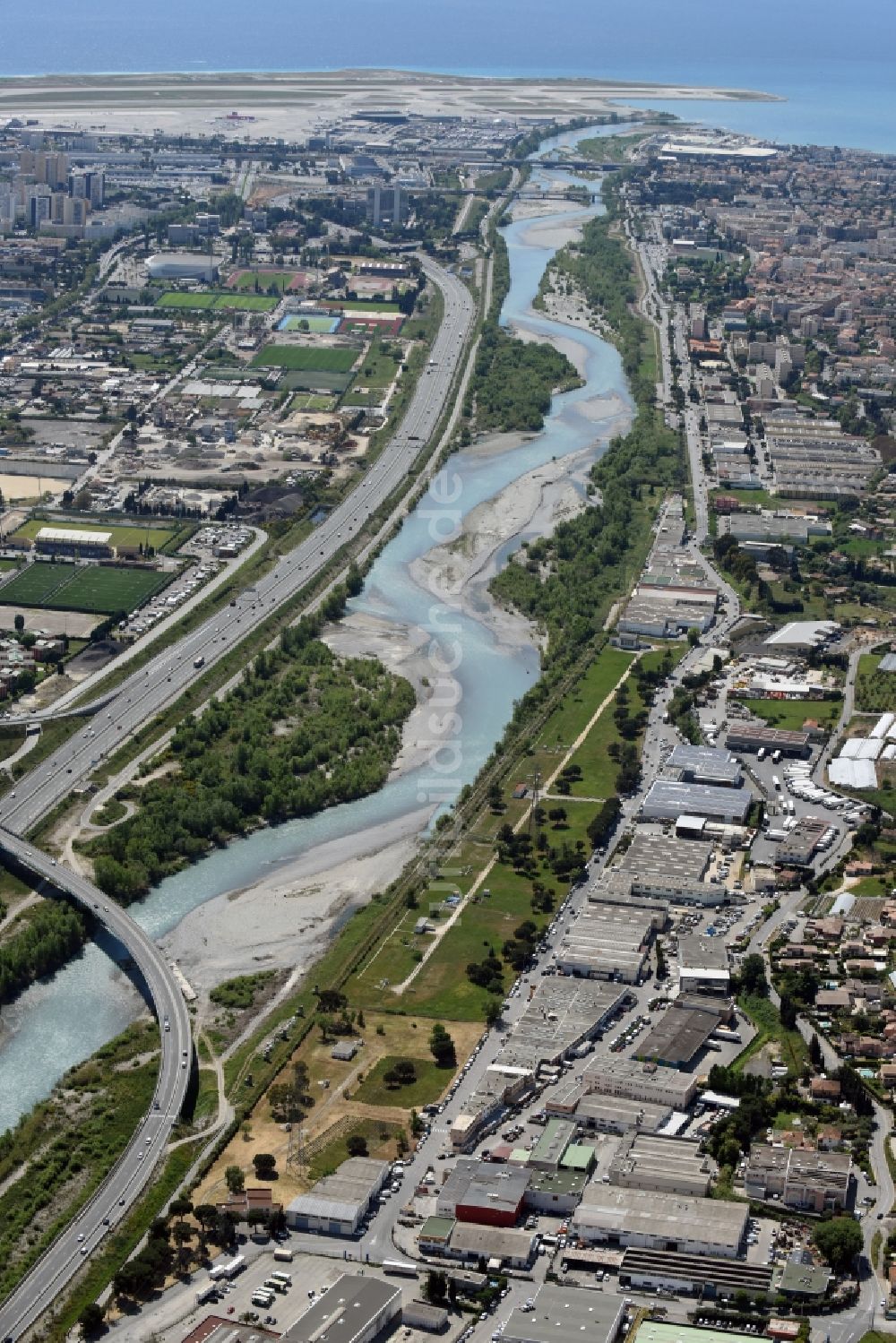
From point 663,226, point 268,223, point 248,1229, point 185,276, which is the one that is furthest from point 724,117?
point 248,1229

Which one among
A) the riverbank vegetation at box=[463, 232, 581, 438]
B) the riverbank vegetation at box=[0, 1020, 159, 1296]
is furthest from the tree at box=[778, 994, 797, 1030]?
the riverbank vegetation at box=[463, 232, 581, 438]

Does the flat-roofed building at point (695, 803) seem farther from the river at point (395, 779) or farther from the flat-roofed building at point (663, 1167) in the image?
the flat-roofed building at point (663, 1167)

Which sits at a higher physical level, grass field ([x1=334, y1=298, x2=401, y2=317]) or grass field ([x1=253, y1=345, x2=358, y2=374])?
grass field ([x1=334, y1=298, x2=401, y2=317])

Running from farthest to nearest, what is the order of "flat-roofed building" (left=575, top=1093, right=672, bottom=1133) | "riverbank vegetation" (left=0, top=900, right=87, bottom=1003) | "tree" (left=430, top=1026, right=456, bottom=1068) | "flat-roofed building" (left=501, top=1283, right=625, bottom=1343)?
"riverbank vegetation" (left=0, top=900, right=87, bottom=1003) < "tree" (left=430, top=1026, right=456, bottom=1068) < "flat-roofed building" (left=575, top=1093, right=672, bottom=1133) < "flat-roofed building" (left=501, top=1283, right=625, bottom=1343)

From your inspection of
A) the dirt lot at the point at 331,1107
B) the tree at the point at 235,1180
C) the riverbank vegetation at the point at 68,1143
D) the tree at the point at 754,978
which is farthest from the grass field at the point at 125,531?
the tree at the point at 235,1180

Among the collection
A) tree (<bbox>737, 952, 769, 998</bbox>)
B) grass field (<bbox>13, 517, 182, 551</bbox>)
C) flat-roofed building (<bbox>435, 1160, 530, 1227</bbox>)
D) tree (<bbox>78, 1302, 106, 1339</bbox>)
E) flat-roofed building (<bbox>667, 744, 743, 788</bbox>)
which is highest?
grass field (<bbox>13, 517, 182, 551</bbox>)

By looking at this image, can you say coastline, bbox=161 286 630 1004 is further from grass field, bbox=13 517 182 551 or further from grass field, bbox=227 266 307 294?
grass field, bbox=227 266 307 294

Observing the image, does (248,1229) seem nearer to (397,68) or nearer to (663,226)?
(663,226)
